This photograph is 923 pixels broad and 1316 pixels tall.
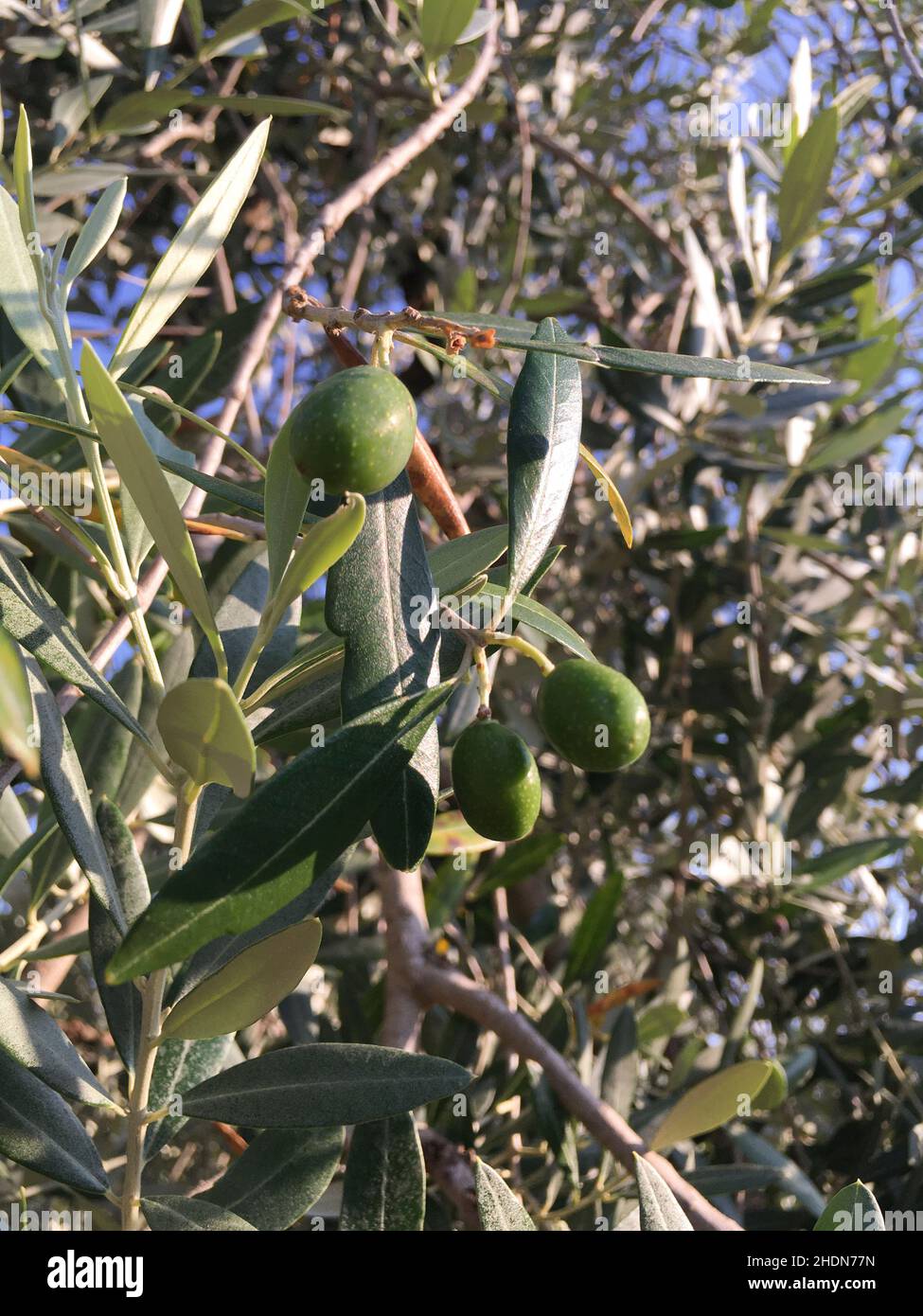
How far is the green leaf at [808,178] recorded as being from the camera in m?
1.61

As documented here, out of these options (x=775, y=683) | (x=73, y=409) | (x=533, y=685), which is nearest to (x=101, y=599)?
(x=73, y=409)

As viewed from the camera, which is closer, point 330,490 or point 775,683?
point 330,490

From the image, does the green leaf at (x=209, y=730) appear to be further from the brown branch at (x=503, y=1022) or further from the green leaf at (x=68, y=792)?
the brown branch at (x=503, y=1022)

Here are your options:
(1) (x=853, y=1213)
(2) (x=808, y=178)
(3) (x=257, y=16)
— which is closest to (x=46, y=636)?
(1) (x=853, y=1213)

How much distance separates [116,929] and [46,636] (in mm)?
215

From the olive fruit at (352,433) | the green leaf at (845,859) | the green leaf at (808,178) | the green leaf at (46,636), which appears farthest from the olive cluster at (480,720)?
the green leaf at (845,859)

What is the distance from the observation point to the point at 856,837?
2488mm

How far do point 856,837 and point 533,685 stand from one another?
851 millimetres

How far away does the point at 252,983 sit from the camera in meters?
0.73

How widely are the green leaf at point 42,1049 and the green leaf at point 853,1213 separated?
54 cm

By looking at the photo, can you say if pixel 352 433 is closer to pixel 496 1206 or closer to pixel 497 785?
pixel 497 785

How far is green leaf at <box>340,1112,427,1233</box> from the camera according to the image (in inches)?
34.6

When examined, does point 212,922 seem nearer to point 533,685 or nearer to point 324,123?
point 533,685

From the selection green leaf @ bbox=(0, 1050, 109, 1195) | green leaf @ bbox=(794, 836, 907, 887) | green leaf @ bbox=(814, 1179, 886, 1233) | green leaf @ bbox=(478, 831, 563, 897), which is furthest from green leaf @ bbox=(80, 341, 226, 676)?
green leaf @ bbox=(794, 836, 907, 887)
